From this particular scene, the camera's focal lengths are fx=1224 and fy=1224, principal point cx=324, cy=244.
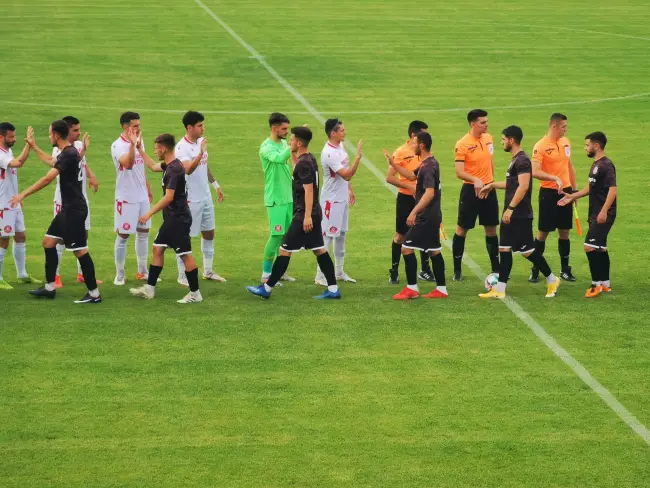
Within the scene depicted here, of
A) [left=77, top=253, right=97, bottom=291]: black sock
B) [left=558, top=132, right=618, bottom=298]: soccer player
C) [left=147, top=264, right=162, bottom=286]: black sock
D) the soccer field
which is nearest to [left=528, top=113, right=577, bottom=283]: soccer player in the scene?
the soccer field

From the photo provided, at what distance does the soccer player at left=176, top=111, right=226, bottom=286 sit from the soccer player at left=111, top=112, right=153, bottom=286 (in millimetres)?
553

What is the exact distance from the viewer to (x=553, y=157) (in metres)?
16.3

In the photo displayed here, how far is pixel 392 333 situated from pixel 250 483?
4.11 meters

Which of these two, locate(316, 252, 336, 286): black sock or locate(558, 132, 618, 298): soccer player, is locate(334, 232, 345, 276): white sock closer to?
locate(316, 252, 336, 286): black sock

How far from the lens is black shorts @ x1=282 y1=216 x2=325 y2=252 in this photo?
15.0 metres

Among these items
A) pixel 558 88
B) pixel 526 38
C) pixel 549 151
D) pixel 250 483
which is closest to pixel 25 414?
pixel 250 483

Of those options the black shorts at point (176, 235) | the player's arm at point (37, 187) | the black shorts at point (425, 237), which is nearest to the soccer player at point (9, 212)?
the player's arm at point (37, 187)

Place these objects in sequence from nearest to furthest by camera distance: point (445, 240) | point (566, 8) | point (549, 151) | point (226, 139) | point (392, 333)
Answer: point (392, 333) → point (549, 151) → point (445, 240) → point (226, 139) → point (566, 8)

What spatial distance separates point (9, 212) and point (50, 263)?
1217mm

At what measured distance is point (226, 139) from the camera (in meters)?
25.5

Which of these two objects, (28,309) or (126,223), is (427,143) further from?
(28,309)

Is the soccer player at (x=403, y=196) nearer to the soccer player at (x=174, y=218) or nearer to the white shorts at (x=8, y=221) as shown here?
the soccer player at (x=174, y=218)

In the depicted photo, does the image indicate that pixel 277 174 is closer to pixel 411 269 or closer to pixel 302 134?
pixel 302 134

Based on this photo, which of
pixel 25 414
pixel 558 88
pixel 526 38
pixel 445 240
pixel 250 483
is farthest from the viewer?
pixel 526 38
